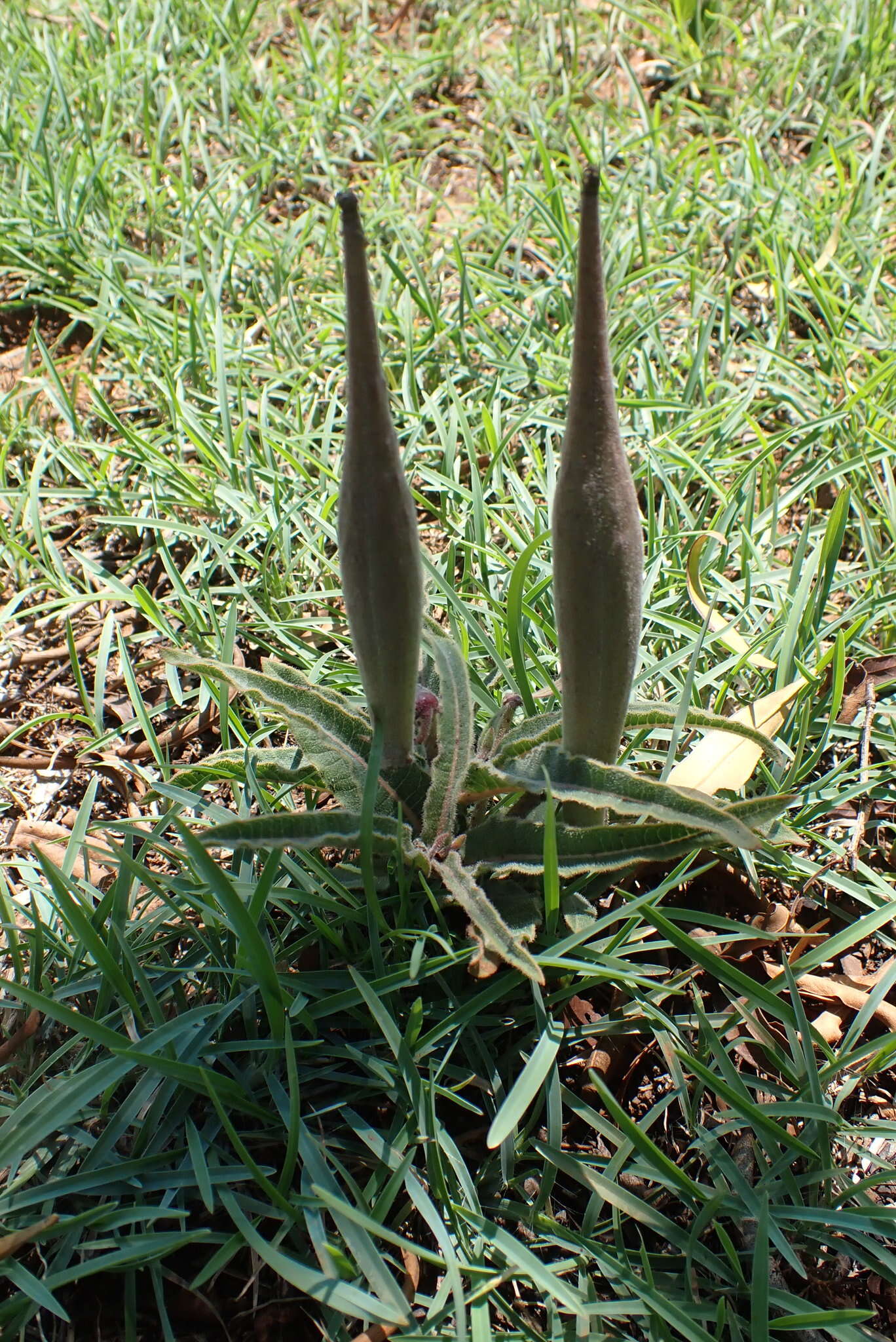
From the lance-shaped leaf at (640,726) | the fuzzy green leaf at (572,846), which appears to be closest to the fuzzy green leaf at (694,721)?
the lance-shaped leaf at (640,726)

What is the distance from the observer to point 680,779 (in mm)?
1889

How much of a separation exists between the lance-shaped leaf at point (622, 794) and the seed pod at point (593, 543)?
0.06 metres

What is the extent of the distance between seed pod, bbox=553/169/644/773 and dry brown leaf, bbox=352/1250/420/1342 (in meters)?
0.75

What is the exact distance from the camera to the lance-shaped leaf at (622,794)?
1.42m

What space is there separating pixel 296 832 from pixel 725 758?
84cm

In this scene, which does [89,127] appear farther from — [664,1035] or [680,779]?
[664,1035]

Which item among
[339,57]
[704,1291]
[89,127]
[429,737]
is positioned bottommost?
[704,1291]

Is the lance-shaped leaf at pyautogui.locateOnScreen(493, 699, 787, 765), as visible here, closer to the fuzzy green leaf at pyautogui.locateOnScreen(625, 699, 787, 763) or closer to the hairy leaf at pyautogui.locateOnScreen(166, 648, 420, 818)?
the fuzzy green leaf at pyautogui.locateOnScreen(625, 699, 787, 763)

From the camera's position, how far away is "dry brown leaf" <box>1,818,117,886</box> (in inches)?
84.1

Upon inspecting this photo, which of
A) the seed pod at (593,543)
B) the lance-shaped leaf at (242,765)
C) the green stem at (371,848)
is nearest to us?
the seed pod at (593,543)

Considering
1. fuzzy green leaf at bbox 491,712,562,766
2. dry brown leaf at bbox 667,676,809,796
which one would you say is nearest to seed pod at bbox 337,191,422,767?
fuzzy green leaf at bbox 491,712,562,766

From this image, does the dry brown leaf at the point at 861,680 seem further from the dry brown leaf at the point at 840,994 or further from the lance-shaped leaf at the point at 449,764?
the lance-shaped leaf at the point at 449,764

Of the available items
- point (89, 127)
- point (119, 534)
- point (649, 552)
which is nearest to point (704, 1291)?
point (649, 552)

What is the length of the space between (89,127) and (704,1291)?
3.88 metres
